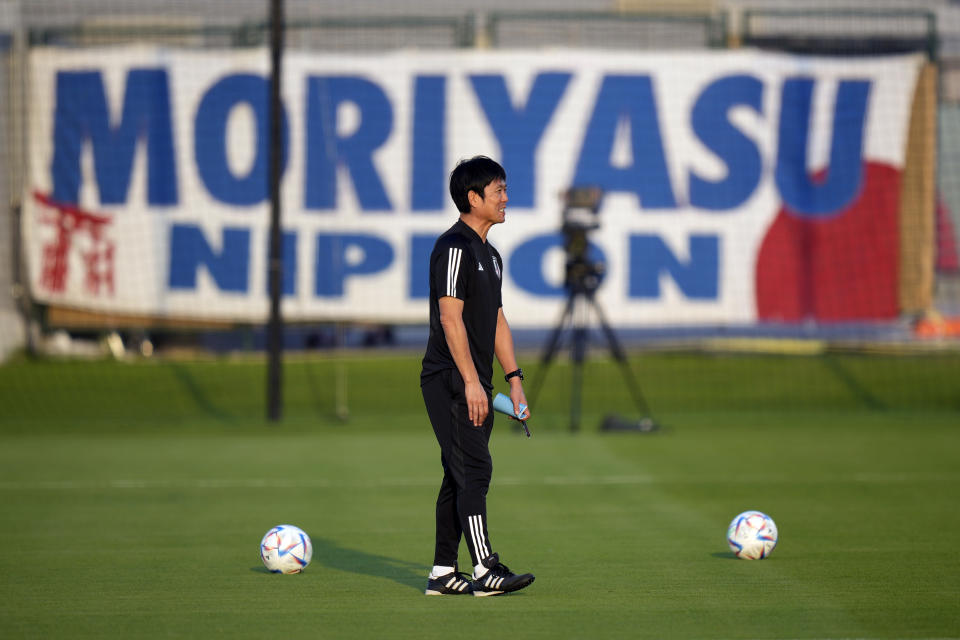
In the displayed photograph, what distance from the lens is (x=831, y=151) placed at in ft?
63.1

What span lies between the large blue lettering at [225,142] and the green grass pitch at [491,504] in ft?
8.73

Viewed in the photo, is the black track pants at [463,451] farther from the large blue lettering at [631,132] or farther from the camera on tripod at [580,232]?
the large blue lettering at [631,132]

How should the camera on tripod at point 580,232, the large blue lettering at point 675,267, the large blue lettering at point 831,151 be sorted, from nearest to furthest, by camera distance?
the camera on tripod at point 580,232
the large blue lettering at point 675,267
the large blue lettering at point 831,151

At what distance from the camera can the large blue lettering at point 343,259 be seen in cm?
1898

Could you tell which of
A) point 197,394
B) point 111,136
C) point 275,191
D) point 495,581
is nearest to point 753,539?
point 495,581

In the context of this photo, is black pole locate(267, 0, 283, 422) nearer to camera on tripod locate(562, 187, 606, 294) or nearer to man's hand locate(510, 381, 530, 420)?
camera on tripod locate(562, 187, 606, 294)

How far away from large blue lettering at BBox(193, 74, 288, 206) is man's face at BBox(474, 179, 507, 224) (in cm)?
1366

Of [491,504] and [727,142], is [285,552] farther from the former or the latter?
[727,142]

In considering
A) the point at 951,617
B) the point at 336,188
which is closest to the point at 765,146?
the point at 336,188

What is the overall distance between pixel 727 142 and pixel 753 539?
12.8 m

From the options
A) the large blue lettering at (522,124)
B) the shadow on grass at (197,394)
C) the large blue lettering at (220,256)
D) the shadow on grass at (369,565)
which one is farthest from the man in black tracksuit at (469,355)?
the large blue lettering at (220,256)

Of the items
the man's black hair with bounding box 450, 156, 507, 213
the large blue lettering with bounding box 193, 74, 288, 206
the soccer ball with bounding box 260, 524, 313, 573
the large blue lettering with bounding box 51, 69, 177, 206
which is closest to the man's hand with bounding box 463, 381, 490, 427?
the man's black hair with bounding box 450, 156, 507, 213

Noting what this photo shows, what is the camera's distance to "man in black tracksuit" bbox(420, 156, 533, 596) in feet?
19.4

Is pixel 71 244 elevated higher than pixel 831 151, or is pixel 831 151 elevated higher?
pixel 831 151
